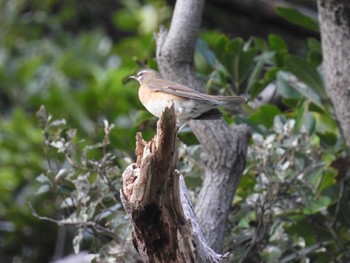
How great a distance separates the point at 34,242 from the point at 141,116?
7.39 ft

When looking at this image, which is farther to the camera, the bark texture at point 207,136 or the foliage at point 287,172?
the foliage at point 287,172

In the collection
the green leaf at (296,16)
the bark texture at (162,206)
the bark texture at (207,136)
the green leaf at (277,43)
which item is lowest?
the bark texture at (162,206)

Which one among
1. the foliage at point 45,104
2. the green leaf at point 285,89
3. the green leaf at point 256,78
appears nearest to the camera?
the green leaf at point 256,78

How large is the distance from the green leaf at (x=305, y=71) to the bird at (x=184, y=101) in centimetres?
103

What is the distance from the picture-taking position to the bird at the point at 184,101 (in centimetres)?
432

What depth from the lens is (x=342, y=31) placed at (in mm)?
5133

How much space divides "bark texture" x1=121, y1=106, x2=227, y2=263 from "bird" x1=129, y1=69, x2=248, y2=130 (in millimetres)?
625

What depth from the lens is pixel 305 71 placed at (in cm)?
540

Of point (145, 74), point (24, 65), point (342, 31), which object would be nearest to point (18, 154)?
point (24, 65)

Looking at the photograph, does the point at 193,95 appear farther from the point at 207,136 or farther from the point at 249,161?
the point at 249,161

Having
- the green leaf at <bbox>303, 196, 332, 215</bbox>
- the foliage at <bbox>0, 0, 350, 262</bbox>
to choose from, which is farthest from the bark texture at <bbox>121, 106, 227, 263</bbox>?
the green leaf at <bbox>303, 196, 332, 215</bbox>

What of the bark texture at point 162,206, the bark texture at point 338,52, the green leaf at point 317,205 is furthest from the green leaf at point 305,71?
the bark texture at point 162,206

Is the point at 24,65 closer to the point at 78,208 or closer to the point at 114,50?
the point at 114,50

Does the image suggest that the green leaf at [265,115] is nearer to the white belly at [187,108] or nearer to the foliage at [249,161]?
the foliage at [249,161]
